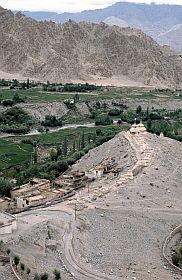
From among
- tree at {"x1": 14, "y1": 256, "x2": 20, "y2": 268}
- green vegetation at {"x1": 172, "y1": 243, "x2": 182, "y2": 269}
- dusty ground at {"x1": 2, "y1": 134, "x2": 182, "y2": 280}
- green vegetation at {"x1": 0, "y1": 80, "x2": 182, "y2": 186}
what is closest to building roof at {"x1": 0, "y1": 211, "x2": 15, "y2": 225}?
dusty ground at {"x1": 2, "y1": 134, "x2": 182, "y2": 280}

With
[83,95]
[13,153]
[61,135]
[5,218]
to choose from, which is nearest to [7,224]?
[5,218]

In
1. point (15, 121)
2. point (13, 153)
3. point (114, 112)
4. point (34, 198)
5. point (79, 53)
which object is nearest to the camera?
point (34, 198)

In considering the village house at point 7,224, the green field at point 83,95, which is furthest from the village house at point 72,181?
the green field at point 83,95

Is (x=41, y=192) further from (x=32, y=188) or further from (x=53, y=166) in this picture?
(x=53, y=166)

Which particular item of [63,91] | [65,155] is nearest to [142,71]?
[63,91]

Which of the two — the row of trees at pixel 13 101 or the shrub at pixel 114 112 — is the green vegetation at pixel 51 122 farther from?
the shrub at pixel 114 112

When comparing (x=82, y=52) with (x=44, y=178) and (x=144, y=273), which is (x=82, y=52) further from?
(x=144, y=273)
